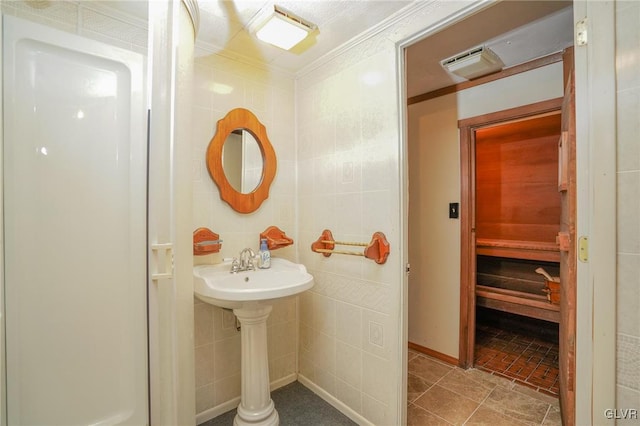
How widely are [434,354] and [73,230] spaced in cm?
260

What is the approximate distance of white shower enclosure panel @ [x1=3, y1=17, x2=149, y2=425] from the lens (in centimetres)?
82

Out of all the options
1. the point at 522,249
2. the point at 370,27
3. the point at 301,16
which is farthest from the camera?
the point at 522,249

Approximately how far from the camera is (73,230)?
2.97 ft

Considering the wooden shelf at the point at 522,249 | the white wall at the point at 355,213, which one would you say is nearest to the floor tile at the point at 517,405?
the white wall at the point at 355,213

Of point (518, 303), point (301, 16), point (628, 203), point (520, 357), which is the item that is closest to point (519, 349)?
point (520, 357)

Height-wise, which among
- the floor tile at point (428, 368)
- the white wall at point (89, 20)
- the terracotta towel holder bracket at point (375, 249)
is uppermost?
the white wall at point (89, 20)

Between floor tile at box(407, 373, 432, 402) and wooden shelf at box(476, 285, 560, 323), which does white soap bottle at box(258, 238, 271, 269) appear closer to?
floor tile at box(407, 373, 432, 402)

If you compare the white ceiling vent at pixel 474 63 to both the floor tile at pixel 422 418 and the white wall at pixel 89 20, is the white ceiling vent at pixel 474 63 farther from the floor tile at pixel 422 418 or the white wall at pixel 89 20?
the floor tile at pixel 422 418

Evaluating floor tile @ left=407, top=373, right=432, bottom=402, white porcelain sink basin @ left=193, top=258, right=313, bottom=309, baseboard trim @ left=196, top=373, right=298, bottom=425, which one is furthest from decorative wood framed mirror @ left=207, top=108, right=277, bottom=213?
floor tile @ left=407, top=373, right=432, bottom=402

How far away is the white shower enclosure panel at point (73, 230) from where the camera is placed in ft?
2.69

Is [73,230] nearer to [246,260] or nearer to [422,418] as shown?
[246,260]

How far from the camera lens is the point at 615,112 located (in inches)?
33.6

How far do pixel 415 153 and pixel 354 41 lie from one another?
1.26 meters

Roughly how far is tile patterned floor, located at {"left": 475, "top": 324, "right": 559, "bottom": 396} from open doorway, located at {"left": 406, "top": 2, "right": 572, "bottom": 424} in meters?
0.30
